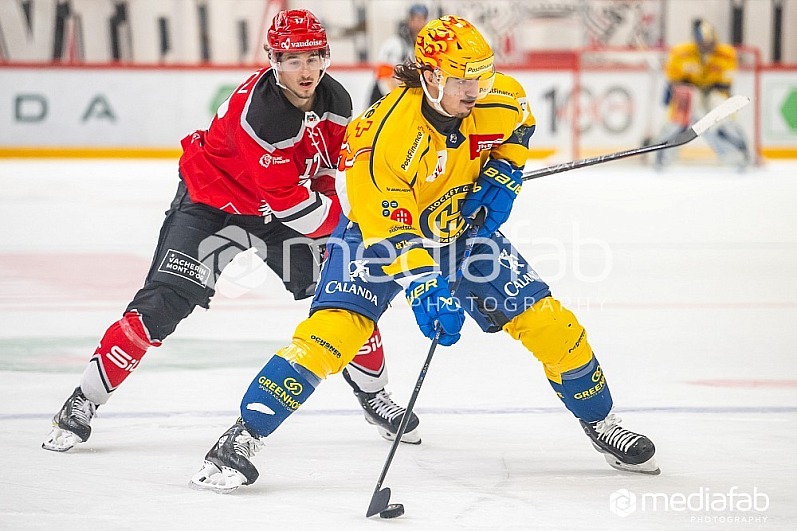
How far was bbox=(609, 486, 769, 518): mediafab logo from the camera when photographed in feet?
8.66

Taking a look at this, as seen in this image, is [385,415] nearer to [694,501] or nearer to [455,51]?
[694,501]

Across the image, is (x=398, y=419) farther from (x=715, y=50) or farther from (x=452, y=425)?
(x=715, y=50)

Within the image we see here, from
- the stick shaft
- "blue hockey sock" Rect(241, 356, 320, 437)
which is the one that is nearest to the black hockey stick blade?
the stick shaft

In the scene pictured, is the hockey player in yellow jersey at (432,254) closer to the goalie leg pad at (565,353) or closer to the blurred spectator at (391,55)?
the goalie leg pad at (565,353)

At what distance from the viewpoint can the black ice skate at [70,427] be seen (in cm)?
314

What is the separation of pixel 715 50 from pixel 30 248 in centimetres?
676

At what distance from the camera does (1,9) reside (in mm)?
12547

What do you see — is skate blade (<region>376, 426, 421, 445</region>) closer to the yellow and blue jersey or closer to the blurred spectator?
the yellow and blue jersey

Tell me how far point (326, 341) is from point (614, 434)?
761mm

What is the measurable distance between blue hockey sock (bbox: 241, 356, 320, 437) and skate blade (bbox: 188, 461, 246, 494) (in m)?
0.11

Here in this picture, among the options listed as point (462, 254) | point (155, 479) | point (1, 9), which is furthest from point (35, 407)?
point (1, 9)

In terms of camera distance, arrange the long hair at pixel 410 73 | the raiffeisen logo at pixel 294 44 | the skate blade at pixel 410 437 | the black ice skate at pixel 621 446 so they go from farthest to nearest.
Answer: the skate blade at pixel 410 437
the raiffeisen logo at pixel 294 44
the black ice skate at pixel 621 446
the long hair at pixel 410 73

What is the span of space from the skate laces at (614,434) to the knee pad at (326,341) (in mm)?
655

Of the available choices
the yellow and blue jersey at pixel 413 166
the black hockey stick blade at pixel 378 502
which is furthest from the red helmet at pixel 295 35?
the black hockey stick blade at pixel 378 502
